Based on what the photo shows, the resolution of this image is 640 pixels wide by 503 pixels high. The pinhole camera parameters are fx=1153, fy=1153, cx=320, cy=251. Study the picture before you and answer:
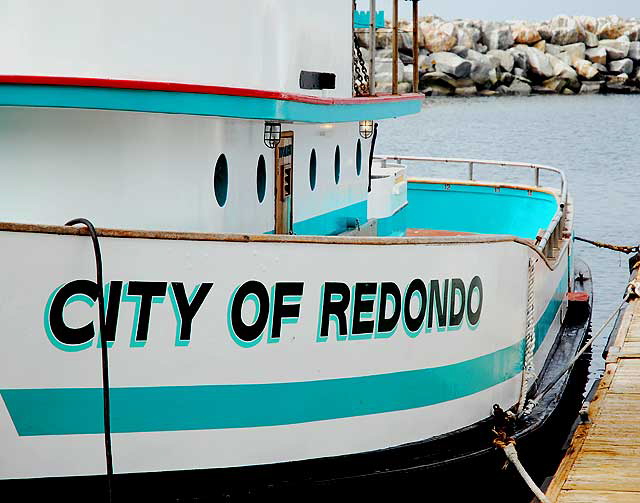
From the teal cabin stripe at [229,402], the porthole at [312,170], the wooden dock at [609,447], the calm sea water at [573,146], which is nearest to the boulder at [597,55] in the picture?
the calm sea water at [573,146]

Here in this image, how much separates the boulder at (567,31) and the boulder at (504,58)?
603 centimetres

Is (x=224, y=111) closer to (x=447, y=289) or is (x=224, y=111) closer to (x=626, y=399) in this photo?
(x=447, y=289)

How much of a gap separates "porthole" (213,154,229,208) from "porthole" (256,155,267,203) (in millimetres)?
583

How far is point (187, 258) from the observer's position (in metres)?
6.55

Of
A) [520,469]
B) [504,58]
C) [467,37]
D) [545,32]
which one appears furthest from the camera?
[545,32]

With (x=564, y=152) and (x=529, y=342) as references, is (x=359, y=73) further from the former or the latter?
(x=564, y=152)

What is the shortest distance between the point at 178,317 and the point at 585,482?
3.85 metres

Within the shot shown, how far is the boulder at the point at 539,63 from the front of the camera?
87375 millimetres

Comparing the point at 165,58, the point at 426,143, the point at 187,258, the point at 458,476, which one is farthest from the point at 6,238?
the point at 426,143

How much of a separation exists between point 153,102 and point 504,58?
8190 centimetres

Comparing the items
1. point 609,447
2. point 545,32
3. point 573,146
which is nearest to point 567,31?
point 545,32

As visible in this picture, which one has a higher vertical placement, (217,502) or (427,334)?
(427,334)

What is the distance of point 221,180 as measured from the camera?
820 cm

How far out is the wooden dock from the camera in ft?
28.3
